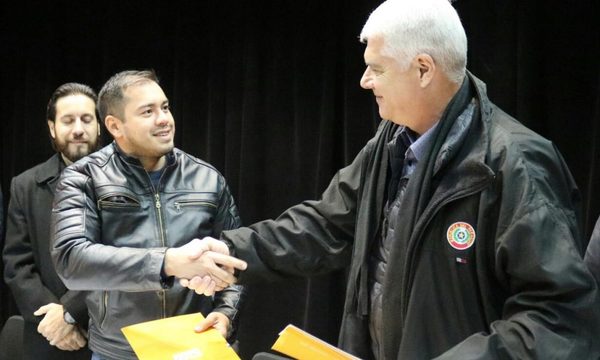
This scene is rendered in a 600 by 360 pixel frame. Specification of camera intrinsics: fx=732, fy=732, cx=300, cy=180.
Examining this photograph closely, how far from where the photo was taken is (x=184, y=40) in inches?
171

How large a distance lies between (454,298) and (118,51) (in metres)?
3.43

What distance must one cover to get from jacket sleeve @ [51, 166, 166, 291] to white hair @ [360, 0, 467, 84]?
3.33 ft

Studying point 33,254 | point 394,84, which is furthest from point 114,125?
point 394,84

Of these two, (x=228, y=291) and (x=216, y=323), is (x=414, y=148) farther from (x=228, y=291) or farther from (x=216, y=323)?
(x=228, y=291)

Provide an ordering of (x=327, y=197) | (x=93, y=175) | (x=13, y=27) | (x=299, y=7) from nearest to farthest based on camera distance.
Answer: (x=327, y=197)
(x=93, y=175)
(x=299, y=7)
(x=13, y=27)

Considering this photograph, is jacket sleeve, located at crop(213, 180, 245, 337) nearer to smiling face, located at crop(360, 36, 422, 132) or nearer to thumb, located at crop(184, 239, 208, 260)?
thumb, located at crop(184, 239, 208, 260)

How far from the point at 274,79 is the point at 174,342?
231 centimetres

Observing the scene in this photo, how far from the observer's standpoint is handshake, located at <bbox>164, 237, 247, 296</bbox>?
2141mm

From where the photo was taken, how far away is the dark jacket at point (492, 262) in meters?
1.47

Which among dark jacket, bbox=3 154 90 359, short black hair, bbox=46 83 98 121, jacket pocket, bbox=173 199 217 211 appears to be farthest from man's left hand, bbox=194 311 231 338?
short black hair, bbox=46 83 98 121

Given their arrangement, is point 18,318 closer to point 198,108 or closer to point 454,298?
point 198,108

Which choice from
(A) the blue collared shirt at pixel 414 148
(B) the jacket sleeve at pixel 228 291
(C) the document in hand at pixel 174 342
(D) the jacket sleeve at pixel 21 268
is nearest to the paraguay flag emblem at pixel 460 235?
(A) the blue collared shirt at pixel 414 148

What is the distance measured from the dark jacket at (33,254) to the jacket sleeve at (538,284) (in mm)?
1991

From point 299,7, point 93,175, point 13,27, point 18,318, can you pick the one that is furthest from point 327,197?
point 13,27
